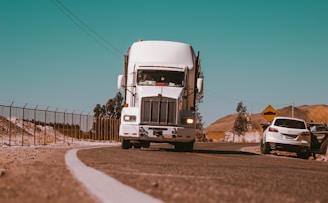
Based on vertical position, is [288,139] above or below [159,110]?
below

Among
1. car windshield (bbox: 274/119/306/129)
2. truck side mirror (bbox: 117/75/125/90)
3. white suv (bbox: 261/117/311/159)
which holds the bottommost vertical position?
white suv (bbox: 261/117/311/159)

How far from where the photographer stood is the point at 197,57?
21.7 metres

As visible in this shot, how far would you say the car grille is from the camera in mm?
20594

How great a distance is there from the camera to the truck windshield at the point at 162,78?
20.7m

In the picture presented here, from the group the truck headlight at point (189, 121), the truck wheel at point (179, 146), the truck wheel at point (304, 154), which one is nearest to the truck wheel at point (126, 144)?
the truck wheel at point (179, 146)

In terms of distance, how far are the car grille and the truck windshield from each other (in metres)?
0.60

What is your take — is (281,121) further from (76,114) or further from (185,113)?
(76,114)

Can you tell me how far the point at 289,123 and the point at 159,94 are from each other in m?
5.75

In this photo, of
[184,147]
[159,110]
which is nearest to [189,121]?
[159,110]

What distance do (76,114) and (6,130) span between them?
5730mm

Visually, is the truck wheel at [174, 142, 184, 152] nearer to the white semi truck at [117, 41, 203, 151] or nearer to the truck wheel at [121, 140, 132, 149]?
the white semi truck at [117, 41, 203, 151]

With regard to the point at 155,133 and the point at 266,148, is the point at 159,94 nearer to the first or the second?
the point at 155,133

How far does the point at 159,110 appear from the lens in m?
20.7

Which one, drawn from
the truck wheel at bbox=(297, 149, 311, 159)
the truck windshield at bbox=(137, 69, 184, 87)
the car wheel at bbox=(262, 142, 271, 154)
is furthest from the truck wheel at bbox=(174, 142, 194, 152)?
the truck wheel at bbox=(297, 149, 311, 159)
